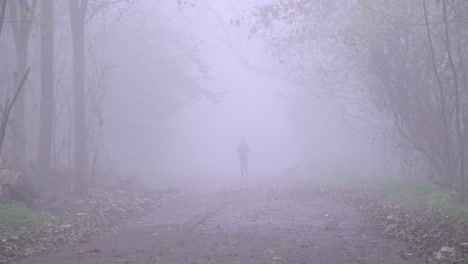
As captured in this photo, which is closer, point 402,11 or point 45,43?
point 402,11

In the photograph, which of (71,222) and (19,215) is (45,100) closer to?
(19,215)

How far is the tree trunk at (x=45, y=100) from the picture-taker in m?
15.7

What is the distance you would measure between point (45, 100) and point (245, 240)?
32.2 ft

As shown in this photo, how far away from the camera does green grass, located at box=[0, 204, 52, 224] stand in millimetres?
10688

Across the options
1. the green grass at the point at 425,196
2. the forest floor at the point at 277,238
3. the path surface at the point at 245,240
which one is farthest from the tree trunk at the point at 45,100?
the green grass at the point at 425,196

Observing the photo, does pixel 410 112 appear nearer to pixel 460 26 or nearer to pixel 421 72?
pixel 421 72

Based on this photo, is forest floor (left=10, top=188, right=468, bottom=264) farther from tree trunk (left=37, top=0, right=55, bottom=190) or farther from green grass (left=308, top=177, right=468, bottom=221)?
tree trunk (left=37, top=0, right=55, bottom=190)

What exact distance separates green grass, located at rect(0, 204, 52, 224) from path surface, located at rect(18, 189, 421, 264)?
1.90m

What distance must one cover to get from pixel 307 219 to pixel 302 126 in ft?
129

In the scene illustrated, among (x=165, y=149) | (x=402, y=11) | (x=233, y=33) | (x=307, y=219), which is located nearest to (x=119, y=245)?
(x=307, y=219)

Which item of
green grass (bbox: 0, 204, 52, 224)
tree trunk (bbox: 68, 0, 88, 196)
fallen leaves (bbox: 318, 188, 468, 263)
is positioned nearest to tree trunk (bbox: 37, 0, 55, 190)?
tree trunk (bbox: 68, 0, 88, 196)

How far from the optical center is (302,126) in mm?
49938

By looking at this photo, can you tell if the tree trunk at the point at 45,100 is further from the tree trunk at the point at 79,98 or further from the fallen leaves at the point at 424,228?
the fallen leaves at the point at 424,228

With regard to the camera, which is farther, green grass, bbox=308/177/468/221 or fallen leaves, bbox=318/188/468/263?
green grass, bbox=308/177/468/221
